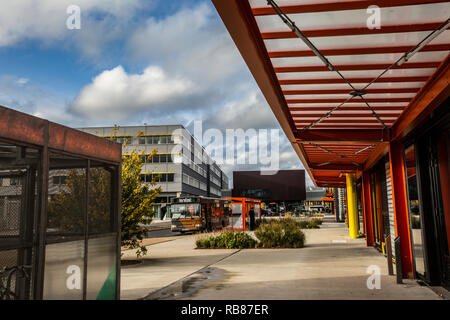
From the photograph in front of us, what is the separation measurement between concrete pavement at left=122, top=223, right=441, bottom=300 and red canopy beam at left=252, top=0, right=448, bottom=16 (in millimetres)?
4879

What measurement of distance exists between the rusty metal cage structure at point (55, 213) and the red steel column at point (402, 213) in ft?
21.4

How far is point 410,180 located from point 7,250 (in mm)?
8191

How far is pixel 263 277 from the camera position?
9.16m

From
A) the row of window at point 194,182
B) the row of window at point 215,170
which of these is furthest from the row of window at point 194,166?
the row of window at point 215,170

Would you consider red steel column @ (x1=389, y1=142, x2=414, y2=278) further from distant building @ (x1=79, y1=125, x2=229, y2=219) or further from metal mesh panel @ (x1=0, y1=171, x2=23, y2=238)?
distant building @ (x1=79, y1=125, x2=229, y2=219)

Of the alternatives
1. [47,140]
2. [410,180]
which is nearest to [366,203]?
[410,180]

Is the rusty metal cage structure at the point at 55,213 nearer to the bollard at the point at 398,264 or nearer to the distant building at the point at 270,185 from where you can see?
the bollard at the point at 398,264

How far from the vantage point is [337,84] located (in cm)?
716

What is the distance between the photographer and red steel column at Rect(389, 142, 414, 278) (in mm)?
8934

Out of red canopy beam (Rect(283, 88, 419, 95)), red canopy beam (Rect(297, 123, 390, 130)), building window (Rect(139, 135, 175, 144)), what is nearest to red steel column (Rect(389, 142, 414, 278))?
red canopy beam (Rect(297, 123, 390, 130))

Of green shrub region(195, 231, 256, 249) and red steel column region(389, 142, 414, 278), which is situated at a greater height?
red steel column region(389, 142, 414, 278)

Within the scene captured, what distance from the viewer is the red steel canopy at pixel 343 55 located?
454cm

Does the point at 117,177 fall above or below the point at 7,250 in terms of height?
above
